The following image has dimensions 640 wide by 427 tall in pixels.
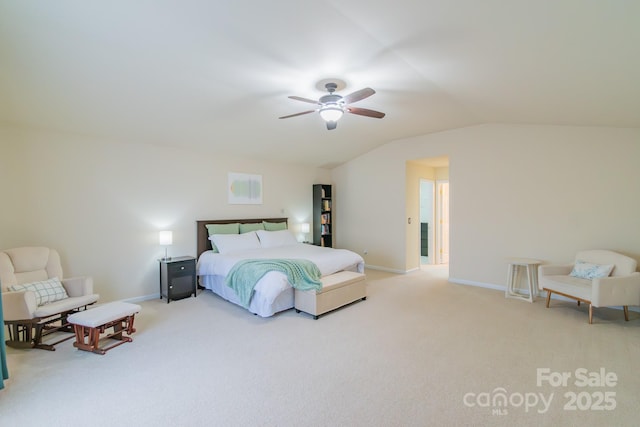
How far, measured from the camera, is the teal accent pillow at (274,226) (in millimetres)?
6090

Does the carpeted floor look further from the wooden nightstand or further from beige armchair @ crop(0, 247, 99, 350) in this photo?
the wooden nightstand

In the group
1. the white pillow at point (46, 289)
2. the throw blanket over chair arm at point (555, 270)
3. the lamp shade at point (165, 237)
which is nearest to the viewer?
the white pillow at point (46, 289)

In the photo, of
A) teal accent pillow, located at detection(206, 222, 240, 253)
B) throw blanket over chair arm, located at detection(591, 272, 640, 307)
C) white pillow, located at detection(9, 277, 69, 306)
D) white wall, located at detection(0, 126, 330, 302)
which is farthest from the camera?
teal accent pillow, located at detection(206, 222, 240, 253)

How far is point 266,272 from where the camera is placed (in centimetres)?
387

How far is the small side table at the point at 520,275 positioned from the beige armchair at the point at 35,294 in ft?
18.7

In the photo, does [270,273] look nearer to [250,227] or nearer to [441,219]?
[250,227]

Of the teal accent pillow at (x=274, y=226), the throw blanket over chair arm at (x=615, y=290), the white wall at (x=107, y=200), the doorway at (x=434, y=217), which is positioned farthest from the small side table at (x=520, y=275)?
the white wall at (x=107, y=200)

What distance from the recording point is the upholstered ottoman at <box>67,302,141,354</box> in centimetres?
291

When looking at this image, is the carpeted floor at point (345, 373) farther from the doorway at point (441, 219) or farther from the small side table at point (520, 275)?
the doorway at point (441, 219)

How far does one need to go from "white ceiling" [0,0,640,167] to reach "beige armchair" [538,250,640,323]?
178cm

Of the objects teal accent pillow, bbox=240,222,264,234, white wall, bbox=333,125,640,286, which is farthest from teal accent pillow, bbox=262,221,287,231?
white wall, bbox=333,125,640,286

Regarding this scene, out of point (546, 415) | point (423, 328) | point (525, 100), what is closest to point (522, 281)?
point (423, 328)

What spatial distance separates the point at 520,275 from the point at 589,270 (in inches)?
38.4

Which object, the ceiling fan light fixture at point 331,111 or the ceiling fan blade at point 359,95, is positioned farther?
the ceiling fan light fixture at point 331,111
